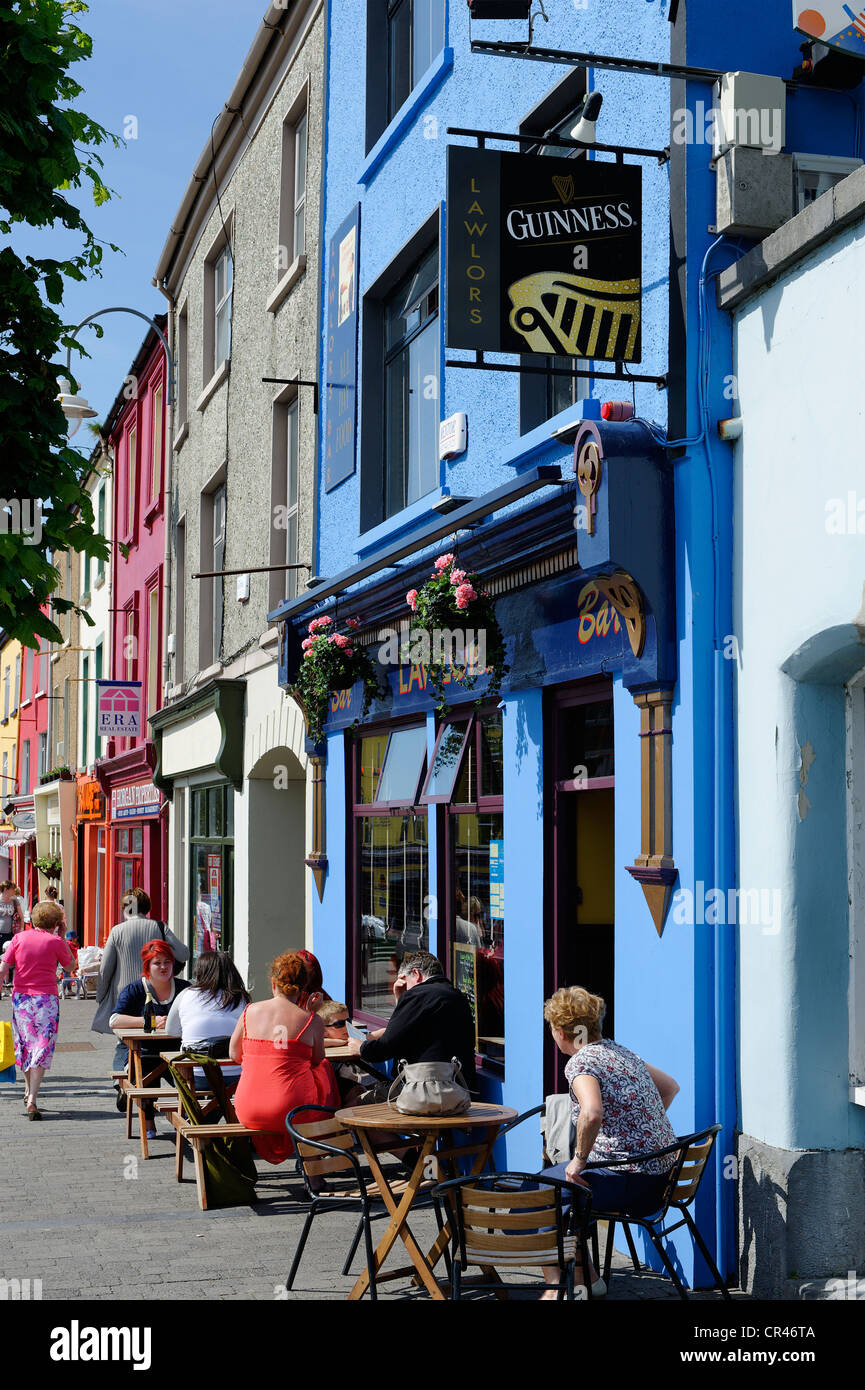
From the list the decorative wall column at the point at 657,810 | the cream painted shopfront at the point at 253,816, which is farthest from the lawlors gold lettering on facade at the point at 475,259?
the cream painted shopfront at the point at 253,816

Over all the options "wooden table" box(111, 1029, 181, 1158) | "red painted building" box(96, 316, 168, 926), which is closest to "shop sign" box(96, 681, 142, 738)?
"red painted building" box(96, 316, 168, 926)

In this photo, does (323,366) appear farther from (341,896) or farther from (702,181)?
(702,181)

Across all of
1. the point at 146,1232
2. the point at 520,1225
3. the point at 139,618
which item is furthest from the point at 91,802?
the point at 520,1225

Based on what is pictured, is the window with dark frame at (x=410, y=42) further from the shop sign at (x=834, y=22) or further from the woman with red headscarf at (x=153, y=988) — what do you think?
the woman with red headscarf at (x=153, y=988)

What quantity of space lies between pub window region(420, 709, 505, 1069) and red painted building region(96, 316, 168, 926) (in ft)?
41.6

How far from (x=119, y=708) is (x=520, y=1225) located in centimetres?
1805

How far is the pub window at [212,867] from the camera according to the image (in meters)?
17.2

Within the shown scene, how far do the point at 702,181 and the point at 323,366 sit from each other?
22.4 feet

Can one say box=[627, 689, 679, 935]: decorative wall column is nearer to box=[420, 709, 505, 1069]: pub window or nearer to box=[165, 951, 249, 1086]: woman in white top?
box=[420, 709, 505, 1069]: pub window

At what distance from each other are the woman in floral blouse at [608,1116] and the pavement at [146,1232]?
2.20 feet

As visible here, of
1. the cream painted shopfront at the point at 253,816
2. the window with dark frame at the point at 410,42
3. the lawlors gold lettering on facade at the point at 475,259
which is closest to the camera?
the lawlors gold lettering on facade at the point at 475,259

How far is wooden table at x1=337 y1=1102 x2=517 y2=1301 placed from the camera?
634cm

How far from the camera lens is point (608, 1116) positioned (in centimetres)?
604
